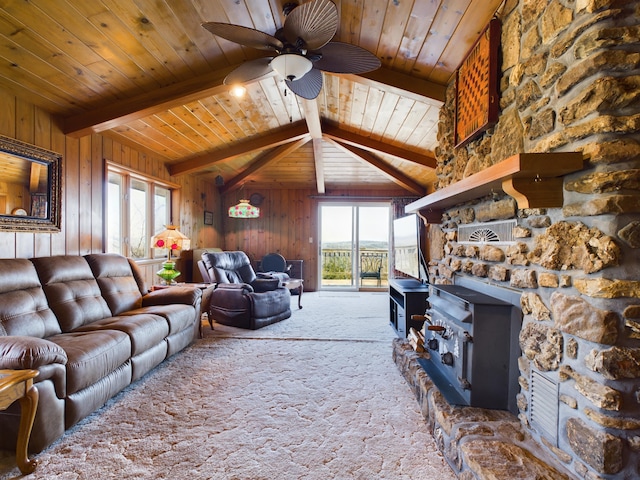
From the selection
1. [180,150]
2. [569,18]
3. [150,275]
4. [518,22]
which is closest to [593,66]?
[569,18]

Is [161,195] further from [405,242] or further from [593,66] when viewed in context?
[593,66]

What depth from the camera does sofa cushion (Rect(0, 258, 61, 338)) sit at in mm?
2115

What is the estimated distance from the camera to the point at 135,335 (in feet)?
7.85

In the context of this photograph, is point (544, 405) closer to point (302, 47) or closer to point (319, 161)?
point (302, 47)

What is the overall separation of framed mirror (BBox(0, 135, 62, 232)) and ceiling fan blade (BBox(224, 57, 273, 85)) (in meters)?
1.93

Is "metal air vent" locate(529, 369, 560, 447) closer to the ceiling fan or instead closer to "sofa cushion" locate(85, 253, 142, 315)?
the ceiling fan

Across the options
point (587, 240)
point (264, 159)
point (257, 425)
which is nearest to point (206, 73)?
point (264, 159)

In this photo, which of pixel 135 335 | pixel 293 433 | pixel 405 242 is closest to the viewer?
pixel 293 433

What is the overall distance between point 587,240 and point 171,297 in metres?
3.43

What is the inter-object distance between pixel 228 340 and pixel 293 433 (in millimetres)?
1912

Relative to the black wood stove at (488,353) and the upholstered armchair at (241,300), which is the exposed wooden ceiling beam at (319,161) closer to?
the upholstered armchair at (241,300)

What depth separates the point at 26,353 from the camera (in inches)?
63.9

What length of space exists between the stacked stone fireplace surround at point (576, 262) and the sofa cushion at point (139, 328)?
2.22 metres

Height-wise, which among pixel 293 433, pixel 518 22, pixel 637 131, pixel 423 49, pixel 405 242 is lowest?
pixel 293 433
